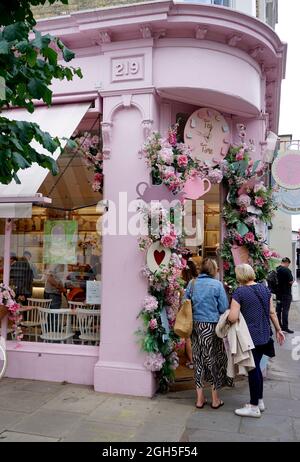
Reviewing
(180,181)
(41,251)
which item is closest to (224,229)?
(180,181)

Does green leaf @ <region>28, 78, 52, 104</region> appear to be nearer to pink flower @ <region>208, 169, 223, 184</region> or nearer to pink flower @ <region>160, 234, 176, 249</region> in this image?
pink flower @ <region>160, 234, 176, 249</region>

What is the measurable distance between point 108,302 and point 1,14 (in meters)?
3.88

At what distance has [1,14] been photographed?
3.39 meters

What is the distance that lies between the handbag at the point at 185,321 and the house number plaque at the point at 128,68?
3223 mm

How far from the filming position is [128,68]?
6.24m

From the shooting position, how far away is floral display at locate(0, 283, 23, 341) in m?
6.62

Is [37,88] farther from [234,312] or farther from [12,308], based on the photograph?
[12,308]

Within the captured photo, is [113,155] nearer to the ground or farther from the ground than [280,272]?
farther from the ground

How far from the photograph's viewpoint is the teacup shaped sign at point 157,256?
5.90 metres

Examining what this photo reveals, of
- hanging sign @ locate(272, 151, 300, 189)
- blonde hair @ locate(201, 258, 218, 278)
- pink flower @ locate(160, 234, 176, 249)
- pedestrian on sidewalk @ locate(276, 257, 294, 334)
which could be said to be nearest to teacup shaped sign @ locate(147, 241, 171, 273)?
pink flower @ locate(160, 234, 176, 249)

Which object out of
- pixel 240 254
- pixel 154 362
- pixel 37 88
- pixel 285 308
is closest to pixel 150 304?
pixel 154 362

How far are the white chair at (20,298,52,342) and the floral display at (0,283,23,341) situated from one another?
121 millimetres

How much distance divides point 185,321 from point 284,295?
6.01 meters
